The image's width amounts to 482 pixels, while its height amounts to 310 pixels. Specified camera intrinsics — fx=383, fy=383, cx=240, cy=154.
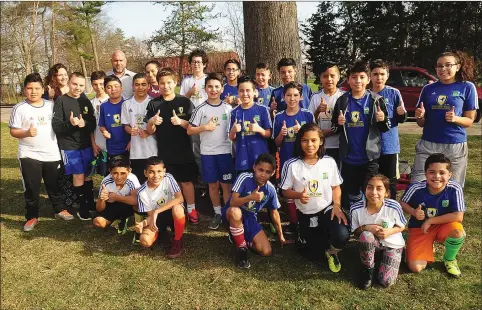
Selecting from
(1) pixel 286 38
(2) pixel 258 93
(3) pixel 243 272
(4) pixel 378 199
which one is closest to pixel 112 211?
(3) pixel 243 272

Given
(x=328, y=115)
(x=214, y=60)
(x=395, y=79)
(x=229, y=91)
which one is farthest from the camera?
(x=214, y=60)

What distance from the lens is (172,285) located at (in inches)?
136

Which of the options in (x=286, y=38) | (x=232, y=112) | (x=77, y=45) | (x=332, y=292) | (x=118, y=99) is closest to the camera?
(x=332, y=292)

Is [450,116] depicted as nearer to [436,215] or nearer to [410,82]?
[436,215]

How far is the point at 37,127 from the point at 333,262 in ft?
12.2

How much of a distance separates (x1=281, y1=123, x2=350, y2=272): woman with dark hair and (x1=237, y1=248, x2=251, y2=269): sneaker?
629 mm

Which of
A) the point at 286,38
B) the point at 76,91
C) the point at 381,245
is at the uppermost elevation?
the point at 286,38

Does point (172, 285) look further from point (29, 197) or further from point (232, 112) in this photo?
point (29, 197)

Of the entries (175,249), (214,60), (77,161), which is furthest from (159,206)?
(214,60)

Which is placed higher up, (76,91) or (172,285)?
(76,91)

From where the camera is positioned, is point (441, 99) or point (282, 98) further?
point (282, 98)

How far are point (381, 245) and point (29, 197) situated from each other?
4131mm

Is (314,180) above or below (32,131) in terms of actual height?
below

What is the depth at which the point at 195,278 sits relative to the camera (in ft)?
11.7
